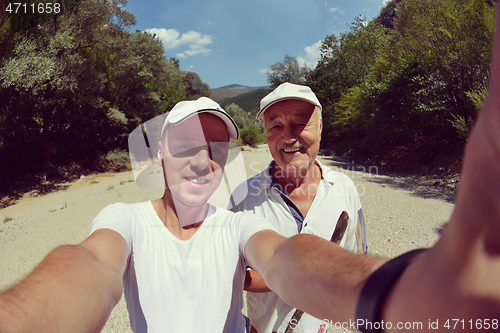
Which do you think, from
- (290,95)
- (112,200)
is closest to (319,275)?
(290,95)

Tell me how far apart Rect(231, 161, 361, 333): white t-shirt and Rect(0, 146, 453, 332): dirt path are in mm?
2603

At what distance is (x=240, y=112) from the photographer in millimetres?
38969

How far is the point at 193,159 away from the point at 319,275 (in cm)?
114

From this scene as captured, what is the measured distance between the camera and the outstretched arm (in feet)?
2.21

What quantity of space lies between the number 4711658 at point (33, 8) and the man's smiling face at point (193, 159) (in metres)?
13.7

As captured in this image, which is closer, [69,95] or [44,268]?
[44,268]

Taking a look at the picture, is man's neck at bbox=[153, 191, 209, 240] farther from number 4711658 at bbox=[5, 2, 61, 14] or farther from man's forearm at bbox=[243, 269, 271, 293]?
number 4711658 at bbox=[5, 2, 61, 14]

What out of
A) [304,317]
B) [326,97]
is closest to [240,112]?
[326,97]

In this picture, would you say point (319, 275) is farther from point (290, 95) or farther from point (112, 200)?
point (112, 200)

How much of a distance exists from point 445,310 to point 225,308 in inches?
47.9

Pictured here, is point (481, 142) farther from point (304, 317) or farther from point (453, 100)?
point (453, 100)

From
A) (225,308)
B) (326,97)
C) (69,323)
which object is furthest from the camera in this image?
(326,97)

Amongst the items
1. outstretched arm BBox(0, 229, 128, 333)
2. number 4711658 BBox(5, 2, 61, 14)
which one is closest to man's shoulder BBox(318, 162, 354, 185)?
outstretched arm BBox(0, 229, 128, 333)

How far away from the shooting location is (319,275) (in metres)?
0.75
